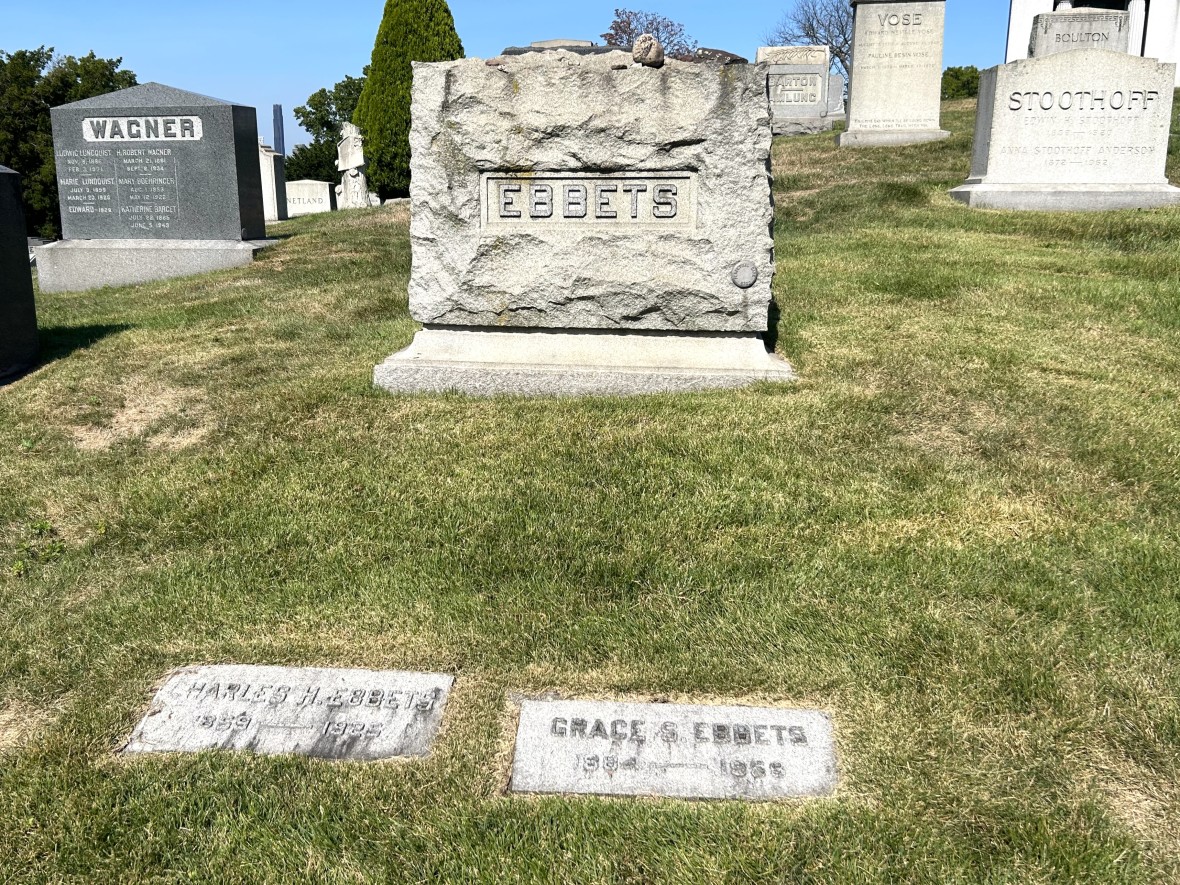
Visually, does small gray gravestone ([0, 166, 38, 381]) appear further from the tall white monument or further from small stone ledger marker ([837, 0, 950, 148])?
the tall white monument

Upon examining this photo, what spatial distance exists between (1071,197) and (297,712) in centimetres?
955

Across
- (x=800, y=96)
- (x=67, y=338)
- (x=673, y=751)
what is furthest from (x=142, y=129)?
(x=800, y=96)

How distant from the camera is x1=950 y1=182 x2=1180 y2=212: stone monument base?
931cm

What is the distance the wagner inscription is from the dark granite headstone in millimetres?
5637

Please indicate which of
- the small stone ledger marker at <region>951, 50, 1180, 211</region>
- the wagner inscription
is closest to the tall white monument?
the small stone ledger marker at <region>951, 50, 1180, 211</region>

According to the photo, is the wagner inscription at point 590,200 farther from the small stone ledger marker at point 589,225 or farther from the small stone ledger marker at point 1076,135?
the small stone ledger marker at point 1076,135

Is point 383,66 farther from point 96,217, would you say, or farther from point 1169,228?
point 1169,228

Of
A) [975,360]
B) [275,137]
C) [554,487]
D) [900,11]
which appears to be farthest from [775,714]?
[275,137]

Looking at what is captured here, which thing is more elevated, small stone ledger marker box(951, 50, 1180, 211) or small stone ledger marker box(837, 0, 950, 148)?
small stone ledger marker box(837, 0, 950, 148)

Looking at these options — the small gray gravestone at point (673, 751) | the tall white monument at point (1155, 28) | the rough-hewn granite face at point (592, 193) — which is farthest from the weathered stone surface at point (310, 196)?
the small gray gravestone at point (673, 751)

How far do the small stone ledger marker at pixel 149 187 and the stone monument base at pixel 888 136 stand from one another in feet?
29.1

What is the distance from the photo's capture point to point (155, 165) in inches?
376

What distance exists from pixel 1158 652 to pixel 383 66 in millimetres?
18506

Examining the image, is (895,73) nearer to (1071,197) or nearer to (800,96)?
(1071,197)
